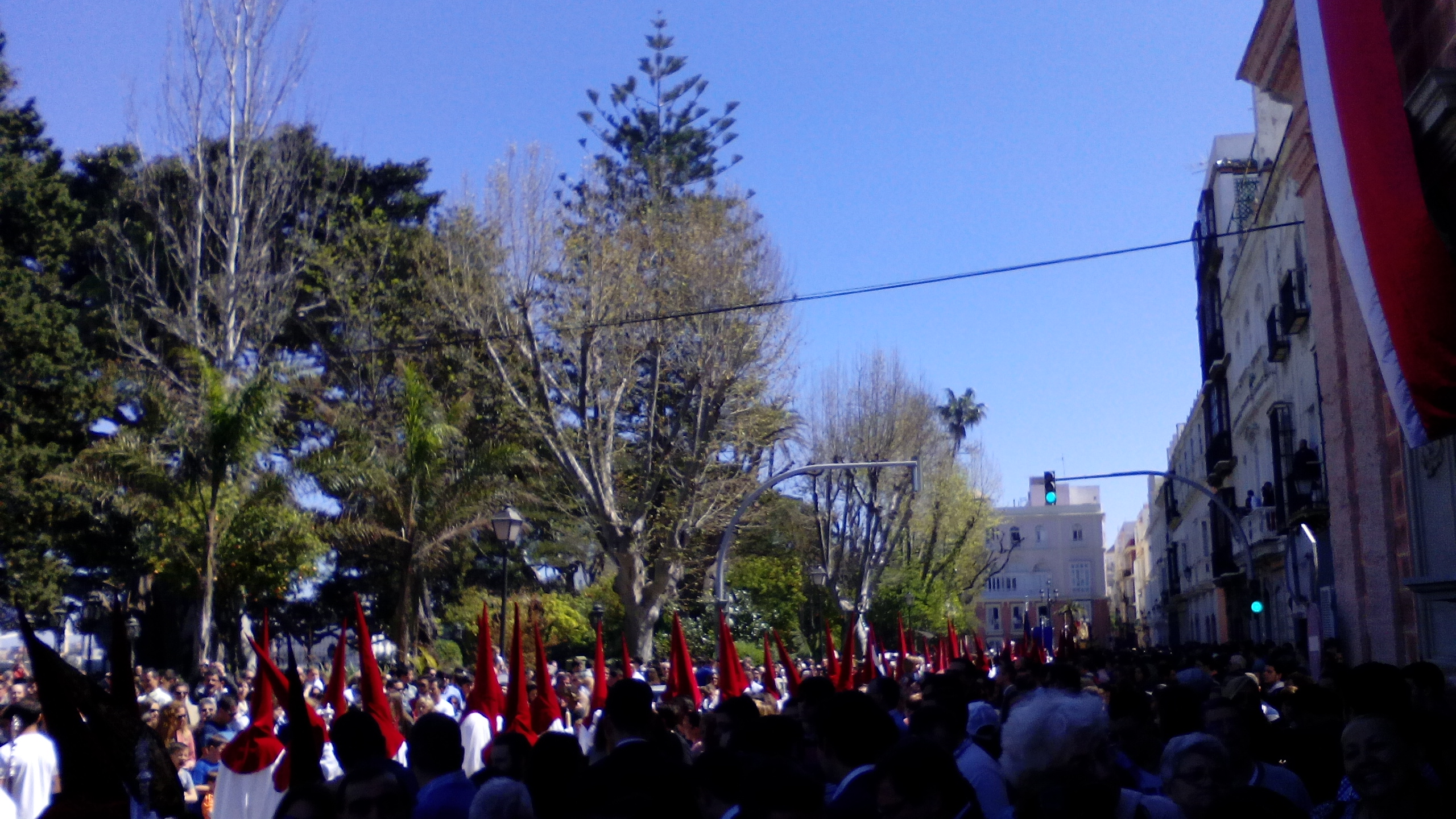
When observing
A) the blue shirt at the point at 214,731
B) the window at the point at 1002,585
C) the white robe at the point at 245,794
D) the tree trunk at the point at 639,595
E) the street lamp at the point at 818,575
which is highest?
the window at the point at 1002,585

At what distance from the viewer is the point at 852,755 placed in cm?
507

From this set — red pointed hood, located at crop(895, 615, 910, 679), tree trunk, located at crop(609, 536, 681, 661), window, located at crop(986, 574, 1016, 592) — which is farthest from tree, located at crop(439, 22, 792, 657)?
window, located at crop(986, 574, 1016, 592)

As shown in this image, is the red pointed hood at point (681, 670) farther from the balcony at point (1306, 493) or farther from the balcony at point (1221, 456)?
the balcony at point (1221, 456)

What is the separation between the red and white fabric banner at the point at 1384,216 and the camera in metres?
9.05

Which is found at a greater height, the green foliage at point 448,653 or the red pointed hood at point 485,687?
the green foliage at point 448,653

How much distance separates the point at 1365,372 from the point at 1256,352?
2138 centimetres

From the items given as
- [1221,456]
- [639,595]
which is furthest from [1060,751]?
[1221,456]

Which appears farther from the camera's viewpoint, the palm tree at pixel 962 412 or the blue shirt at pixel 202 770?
the palm tree at pixel 962 412

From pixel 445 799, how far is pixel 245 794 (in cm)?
361

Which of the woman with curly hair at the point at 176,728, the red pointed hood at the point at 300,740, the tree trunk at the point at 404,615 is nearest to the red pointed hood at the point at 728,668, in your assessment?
the woman with curly hair at the point at 176,728

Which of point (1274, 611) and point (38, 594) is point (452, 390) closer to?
point (38, 594)

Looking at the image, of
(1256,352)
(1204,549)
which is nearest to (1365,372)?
(1256,352)

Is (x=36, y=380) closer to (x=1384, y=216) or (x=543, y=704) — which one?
(x=543, y=704)

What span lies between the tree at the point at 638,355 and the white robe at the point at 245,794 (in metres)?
15.4
